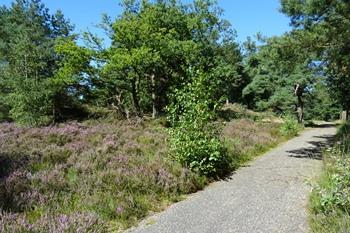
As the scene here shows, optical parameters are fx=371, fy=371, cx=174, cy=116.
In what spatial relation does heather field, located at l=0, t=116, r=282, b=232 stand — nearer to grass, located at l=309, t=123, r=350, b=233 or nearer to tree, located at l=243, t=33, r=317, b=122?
grass, located at l=309, t=123, r=350, b=233

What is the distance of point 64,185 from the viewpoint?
7.59m

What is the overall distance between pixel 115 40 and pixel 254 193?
2106 centimetres

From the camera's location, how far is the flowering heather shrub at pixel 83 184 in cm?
601

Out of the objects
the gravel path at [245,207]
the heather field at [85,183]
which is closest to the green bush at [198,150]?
the heather field at [85,183]

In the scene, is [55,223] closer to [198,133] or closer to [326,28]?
[198,133]

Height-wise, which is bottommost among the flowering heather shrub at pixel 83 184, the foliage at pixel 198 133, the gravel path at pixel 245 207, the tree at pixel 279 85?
the gravel path at pixel 245 207

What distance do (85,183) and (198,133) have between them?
3461 millimetres

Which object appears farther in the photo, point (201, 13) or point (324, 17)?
point (201, 13)

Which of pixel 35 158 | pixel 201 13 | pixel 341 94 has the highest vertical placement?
pixel 201 13

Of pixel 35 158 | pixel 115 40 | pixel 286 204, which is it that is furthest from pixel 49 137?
pixel 115 40

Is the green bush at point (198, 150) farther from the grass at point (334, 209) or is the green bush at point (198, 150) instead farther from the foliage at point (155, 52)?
the foliage at point (155, 52)

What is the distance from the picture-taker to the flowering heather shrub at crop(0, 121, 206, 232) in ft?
19.7

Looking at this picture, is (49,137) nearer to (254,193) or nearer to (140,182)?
(140,182)

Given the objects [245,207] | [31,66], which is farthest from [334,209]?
[31,66]
